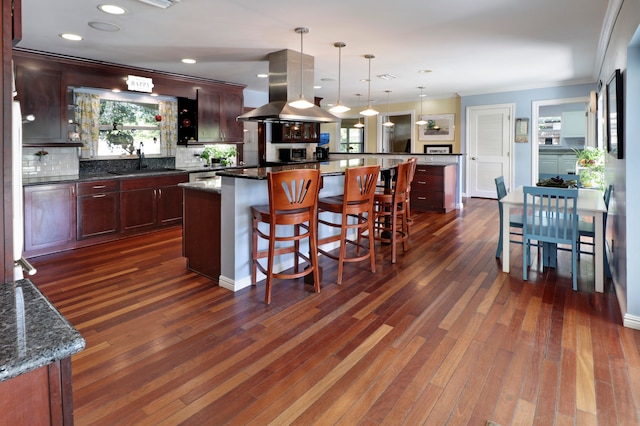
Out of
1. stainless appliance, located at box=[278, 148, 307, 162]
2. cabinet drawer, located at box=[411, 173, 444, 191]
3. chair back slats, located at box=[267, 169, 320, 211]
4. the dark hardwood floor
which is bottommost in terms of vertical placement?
the dark hardwood floor

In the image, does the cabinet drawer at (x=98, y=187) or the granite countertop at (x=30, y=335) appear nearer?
the granite countertop at (x=30, y=335)

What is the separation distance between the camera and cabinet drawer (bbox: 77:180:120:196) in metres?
4.77

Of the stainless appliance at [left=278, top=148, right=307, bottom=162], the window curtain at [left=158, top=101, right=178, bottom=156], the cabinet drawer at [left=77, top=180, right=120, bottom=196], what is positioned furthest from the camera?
the stainless appliance at [left=278, top=148, right=307, bottom=162]

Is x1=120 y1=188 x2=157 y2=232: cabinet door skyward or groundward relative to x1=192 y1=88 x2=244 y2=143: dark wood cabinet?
groundward

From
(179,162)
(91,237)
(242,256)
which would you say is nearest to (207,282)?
(242,256)

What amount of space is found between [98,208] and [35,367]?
15.6 ft

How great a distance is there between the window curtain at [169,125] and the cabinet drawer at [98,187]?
4.69ft

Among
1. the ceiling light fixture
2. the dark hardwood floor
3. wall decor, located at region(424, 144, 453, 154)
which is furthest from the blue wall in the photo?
the ceiling light fixture

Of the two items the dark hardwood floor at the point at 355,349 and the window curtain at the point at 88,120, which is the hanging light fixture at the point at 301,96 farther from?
the window curtain at the point at 88,120

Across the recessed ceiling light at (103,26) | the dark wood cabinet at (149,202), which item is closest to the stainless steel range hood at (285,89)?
the recessed ceiling light at (103,26)

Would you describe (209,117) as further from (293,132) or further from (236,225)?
(236,225)

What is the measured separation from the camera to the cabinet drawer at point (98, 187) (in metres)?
4.77

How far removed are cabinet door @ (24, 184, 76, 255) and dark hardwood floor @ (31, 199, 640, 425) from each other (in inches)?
31.6

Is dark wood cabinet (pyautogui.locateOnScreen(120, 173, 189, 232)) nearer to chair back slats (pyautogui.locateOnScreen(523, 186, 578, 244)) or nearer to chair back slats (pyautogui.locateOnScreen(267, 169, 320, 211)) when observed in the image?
chair back slats (pyautogui.locateOnScreen(267, 169, 320, 211))
